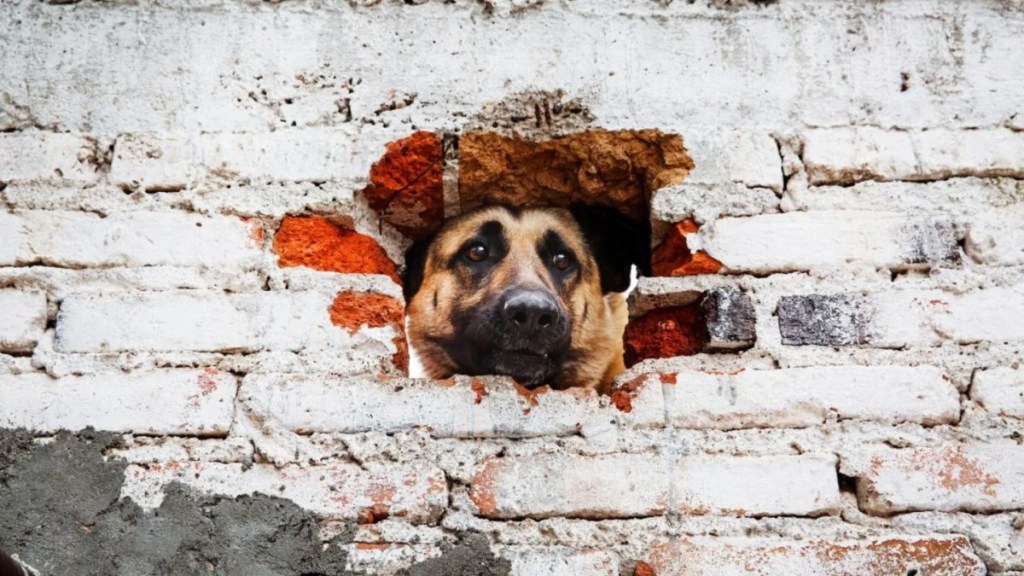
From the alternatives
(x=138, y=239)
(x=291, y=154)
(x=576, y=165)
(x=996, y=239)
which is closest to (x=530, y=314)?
(x=576, y=165)

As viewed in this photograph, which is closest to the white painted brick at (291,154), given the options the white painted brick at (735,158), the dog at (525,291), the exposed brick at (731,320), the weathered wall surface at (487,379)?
the weathered wall surface at (487,379)

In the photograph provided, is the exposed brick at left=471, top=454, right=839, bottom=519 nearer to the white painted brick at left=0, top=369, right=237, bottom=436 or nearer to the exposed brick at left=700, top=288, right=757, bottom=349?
the exposed brick at left=700, top=288, right=757, bottom=349

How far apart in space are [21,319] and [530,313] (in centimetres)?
125

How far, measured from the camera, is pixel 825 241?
204 cm

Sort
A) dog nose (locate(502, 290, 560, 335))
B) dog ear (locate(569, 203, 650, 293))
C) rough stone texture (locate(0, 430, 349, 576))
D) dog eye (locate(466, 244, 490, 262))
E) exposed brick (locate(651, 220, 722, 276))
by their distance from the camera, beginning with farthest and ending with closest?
dog eye (locate(466, 244, 490, 262)) → dog ear (locate(569, 203, 650, 293)) → dog nose (locate(502, 290, 560, 335)) → exposed brick (locate(651, 220, 722, 276)) → rough stone texture (locate(0, 430, 349, 576))

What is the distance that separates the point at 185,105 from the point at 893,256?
1.69 meters

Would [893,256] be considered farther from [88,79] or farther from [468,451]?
[88,79]

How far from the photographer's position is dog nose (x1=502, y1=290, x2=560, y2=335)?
251 centimetres

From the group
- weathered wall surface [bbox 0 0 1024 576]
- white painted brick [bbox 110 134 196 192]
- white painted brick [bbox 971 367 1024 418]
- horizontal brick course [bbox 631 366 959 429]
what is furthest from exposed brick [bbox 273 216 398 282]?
white painted brick [bbox 971 367 1024 418]

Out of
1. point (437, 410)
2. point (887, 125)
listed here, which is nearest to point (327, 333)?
point (437, 410)

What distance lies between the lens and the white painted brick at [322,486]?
69.9 inches

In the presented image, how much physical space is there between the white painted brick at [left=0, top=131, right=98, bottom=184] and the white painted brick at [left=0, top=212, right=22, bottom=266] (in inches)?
4.4

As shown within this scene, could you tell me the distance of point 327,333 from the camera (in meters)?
1.95

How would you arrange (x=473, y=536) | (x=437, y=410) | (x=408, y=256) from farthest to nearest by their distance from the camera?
(x=408, y=256)
(x=437, y=410)
(x=473, y=536)
